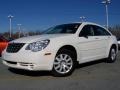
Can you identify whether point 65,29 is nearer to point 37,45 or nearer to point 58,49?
point 58,49

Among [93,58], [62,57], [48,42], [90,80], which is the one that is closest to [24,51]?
[48,42]

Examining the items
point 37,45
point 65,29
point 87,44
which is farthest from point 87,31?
point 37,45

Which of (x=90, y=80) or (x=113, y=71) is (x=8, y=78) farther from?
(x=113, y=71)

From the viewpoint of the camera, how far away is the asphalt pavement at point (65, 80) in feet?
20.3

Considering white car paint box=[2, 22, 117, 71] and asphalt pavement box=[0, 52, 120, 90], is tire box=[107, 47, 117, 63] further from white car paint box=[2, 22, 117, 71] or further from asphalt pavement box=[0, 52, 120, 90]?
asphalt pavement box=[0, 52, 120, 90]

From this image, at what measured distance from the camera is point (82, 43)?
8148mm

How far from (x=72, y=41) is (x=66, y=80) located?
133 cm

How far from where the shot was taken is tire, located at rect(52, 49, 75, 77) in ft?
24.1

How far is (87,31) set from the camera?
8.66 m

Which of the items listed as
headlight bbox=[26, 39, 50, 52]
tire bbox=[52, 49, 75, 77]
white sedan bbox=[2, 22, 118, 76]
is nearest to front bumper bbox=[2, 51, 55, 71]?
white sedan bbox=[2, 22, 118, 76]

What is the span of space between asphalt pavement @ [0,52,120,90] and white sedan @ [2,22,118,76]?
32 cm

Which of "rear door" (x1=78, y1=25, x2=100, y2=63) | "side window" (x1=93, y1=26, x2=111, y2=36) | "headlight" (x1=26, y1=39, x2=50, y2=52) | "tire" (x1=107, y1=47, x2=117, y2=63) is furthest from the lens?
"tire" (x1=107, y1=47, x2=117, y2=63)

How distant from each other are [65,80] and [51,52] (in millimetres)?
839

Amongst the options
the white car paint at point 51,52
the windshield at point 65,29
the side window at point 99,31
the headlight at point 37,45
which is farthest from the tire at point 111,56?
the headlight at point 37,45
